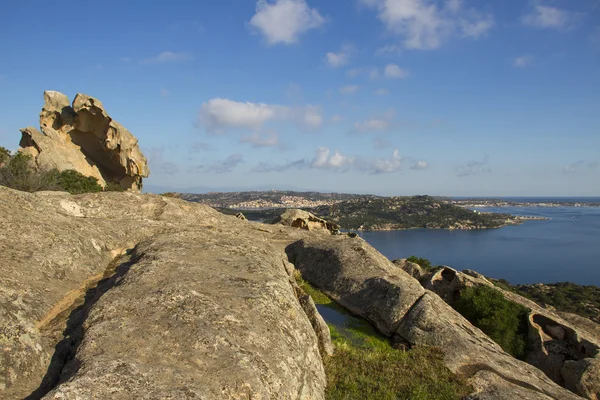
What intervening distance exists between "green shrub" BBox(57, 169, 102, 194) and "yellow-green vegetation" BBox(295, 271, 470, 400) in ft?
134

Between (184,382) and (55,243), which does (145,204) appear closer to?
(55,243)

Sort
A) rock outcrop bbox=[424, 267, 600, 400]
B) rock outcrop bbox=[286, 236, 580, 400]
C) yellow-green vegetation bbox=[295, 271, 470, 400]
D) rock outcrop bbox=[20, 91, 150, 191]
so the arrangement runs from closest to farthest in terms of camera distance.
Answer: yellow-green vegetation bbox=[295, 271, 470, 400], rock outcrop bbox=[286, 236, 580, 400], rock outcrop bbox=[424, 267, 600, 400], rock outcrop bbox=[20, 91, 150, 191]

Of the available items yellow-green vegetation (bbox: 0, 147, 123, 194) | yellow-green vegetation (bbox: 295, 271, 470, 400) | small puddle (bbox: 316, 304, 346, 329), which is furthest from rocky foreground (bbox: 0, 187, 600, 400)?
yellow-green vegetation (bbox: 0, 147, 123, 194)

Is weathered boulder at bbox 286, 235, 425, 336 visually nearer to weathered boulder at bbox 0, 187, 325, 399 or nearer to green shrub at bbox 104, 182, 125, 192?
weathered boulder at bbox 0, 187, 325, 399

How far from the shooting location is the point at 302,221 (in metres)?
34.9

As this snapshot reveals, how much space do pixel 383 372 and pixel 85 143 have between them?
186 ft

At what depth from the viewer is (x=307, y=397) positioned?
25.9 feet

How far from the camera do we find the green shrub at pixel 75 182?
141 feet

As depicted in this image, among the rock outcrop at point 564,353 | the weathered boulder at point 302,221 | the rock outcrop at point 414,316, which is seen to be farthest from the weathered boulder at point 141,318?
the weathered boulder at point 302,221

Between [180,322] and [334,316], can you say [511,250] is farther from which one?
[180,322]

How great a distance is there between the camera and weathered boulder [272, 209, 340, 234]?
34.3 meters

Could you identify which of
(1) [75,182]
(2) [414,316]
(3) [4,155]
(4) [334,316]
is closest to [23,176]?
(1) [75,182]

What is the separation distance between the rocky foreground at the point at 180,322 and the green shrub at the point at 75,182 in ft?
99.6

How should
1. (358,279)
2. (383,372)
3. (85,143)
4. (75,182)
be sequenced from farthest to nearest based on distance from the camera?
1. (85,143)
2. (75,182)
3. (358,279)
4. (383,372)
